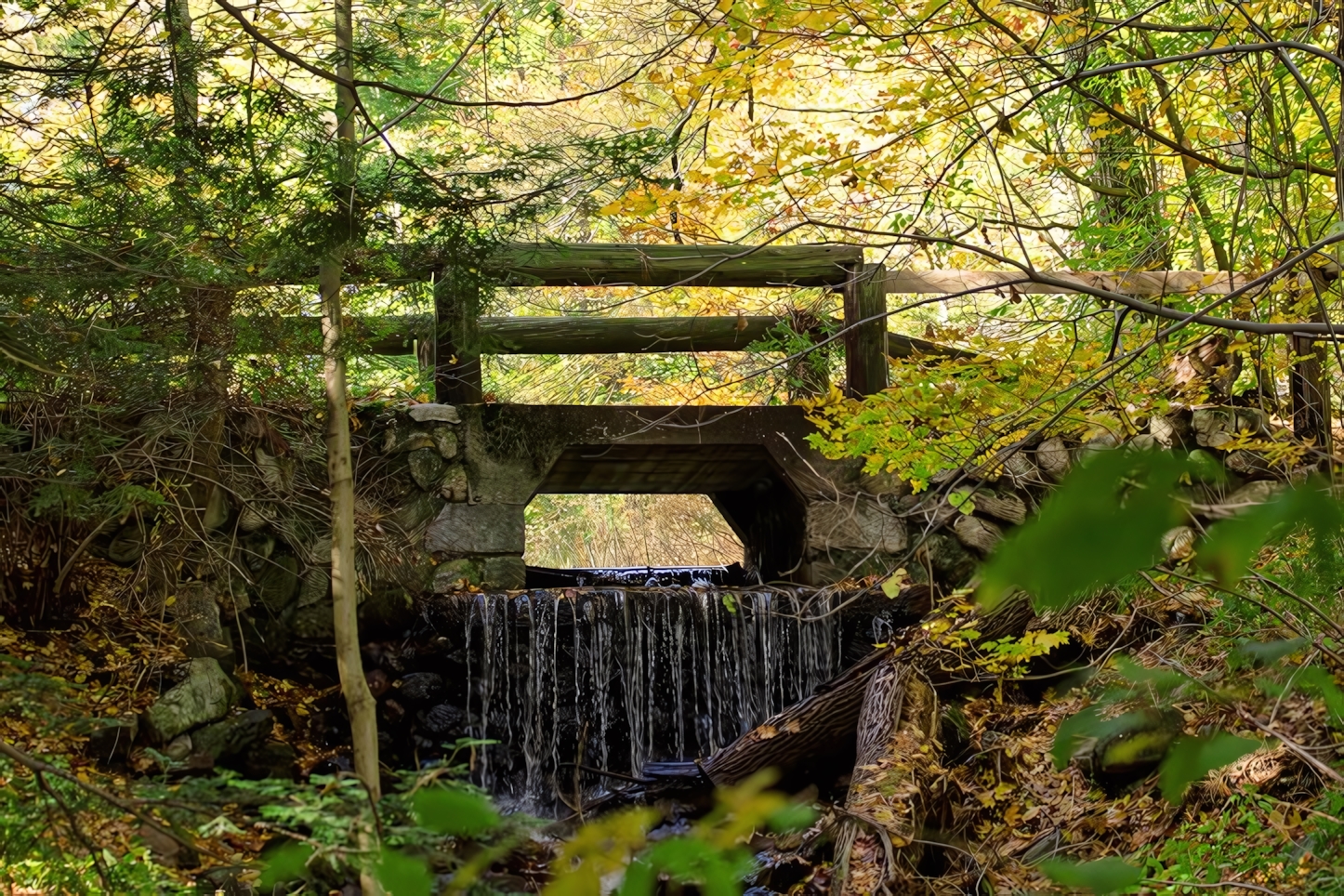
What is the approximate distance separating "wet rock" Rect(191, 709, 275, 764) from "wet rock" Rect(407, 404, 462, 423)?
1.99 metres

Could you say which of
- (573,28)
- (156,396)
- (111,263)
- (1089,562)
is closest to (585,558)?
(573,28)

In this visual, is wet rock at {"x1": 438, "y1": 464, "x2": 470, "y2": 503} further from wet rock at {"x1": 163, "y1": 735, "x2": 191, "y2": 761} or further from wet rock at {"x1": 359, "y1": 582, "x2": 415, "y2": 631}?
wet rock at {"x1": 163, "y1": 735, "x2": 191, "y2": 761}

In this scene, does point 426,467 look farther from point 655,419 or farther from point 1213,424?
point 1213,424

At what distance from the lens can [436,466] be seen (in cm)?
656

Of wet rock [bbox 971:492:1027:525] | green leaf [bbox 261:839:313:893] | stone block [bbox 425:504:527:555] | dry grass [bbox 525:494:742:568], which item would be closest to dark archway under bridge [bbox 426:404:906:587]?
stone block [bbox 425:504:527:555]

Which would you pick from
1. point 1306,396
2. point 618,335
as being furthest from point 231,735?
point 1306,396

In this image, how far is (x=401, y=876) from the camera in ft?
3.04

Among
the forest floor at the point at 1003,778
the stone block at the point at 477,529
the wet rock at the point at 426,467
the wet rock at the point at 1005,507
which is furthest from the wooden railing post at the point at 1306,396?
the wet rock at the point at 426,467

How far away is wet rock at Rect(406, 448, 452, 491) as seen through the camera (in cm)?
653

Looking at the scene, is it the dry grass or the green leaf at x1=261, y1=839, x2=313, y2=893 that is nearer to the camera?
the green leaf at x1=261, y1=839, x2=313, y2=893

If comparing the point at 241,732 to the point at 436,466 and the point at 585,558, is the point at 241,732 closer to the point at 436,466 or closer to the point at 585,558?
the point at 436,466

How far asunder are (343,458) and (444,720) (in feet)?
8.03

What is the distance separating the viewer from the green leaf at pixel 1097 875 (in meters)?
0.98

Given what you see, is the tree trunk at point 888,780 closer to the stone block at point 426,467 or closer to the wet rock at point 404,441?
the stone block at point 426,467
